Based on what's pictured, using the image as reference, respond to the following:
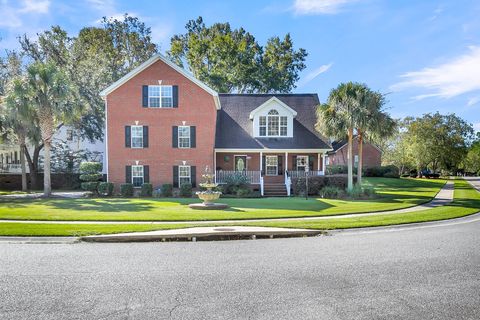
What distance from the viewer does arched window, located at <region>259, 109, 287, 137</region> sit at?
101 feet

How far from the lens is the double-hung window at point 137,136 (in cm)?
2717

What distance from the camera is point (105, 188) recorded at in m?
25.9

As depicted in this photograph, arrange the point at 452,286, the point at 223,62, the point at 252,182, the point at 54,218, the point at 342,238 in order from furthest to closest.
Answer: the point at 223,62 → the point at 252,182 → the point at 54,218 → the point at 342,238 → the point at 452,286

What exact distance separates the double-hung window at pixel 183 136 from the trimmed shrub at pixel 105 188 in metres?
5.55

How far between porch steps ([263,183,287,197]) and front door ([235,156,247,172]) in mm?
2281

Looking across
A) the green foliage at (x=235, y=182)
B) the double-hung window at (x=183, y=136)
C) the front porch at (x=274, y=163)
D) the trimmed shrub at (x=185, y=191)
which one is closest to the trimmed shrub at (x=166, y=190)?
the trimmed shrub at (x=185, y=191)

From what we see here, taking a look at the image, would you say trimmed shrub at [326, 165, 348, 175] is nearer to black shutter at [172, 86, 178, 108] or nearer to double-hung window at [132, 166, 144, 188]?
black shutter at [172, 86, 178, 108]

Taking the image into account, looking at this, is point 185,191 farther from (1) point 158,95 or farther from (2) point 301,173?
(2) point 301,173

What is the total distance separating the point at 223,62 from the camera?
158 ft

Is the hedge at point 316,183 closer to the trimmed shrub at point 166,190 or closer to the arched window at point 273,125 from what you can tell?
the arched window at point 273,125

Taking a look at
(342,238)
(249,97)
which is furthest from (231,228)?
(249,97)

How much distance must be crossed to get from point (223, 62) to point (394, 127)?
26955mm

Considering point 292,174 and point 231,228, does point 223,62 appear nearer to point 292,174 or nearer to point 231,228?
point 292,174

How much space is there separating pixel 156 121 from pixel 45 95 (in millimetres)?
7483
